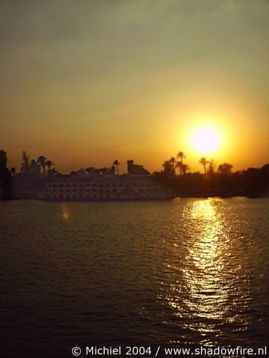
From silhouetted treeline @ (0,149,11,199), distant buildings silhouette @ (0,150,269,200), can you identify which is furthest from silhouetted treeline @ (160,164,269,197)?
silhouetted treeline @ (0,149,11,199)

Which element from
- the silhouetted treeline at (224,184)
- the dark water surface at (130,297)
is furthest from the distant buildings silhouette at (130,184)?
the dark water surface at (130,297)

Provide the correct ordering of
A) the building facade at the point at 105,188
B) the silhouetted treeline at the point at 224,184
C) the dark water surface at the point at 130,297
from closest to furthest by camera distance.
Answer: the dark water surface at the point at 130,297 → the building facade at the point at 105,188 → the silhouetted treeline at the point at 224,184

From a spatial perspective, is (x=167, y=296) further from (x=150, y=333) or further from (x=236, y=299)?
(x=150, y=333)

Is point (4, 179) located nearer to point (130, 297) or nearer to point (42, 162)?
point (42, 162)

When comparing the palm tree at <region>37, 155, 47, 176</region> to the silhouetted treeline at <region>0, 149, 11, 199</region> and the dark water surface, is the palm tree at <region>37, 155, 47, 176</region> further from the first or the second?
the dark water surface

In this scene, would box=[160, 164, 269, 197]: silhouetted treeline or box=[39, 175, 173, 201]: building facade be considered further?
box=[160, 164, 269, 197]: silhouetted treeline

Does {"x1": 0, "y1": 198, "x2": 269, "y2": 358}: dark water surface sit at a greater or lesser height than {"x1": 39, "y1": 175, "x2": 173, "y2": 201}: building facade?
lesser

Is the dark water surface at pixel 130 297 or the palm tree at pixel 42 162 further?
the palm tree at pixel 42 162

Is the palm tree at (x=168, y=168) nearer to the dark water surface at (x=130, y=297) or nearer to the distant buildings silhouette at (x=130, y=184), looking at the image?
the distant buildings silhouette at (x=130, y=184)

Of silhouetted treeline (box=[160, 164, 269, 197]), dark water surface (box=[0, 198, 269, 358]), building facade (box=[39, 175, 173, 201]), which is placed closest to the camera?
dark water surface (box=[0, 198, 269, 358])

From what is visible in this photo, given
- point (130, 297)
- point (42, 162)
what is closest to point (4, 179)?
point (42, 162)

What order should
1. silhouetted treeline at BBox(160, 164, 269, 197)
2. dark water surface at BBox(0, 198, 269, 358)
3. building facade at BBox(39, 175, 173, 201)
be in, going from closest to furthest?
dark water surface at BBox(0, 198, 269, 358) → building facade at BBox(39, 175, 173, 201) → silhouetted treeline at BBox(160, 164, 269, 197)

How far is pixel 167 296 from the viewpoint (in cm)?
1722

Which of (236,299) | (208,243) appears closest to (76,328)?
(236,299)
